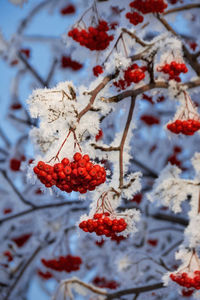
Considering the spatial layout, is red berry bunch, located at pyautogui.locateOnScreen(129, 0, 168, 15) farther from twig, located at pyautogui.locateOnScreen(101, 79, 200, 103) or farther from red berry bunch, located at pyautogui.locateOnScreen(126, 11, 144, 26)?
twig, located at pyautogui.locateOnScreen(101, 79, 200, 103)

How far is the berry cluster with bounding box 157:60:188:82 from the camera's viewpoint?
8.23ft

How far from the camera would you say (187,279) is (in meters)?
2.11

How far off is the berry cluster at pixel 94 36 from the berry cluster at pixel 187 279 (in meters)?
1.94

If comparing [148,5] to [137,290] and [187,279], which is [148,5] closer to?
[187,279]

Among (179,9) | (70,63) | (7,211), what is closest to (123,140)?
(179,9)

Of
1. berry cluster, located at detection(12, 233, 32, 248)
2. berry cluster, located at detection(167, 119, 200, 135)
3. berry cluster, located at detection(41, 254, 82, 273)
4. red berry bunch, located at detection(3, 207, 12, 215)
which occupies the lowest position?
berry cluster, located at detection(41, 254, 82, 273)

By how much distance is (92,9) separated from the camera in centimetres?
285

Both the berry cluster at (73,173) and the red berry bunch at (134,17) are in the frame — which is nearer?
the berry cluster at (73,173)

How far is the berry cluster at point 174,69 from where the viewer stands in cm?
251

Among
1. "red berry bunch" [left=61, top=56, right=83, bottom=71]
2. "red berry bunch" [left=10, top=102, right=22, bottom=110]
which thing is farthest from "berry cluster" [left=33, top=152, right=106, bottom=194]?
"red berry bunch" [left=10, top=102, right=22, bottom=110]

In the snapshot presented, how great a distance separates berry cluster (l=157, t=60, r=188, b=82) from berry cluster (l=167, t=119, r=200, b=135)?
45 cm

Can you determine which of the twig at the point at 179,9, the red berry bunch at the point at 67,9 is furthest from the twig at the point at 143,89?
the red berry bunch at the point at 67,9

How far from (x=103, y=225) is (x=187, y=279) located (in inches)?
29.9

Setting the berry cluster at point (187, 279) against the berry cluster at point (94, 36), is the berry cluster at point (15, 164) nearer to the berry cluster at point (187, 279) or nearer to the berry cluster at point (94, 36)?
the berry cluster at point (94, 36)
